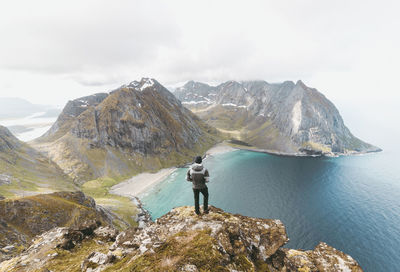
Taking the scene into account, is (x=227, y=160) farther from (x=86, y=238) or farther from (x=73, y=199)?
(x=86, y=238)

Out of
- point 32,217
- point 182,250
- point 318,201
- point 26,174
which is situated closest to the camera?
point 182,250

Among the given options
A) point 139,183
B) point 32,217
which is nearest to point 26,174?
point 139,183

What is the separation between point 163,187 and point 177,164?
61.0 m

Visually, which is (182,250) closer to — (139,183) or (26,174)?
(139,183)

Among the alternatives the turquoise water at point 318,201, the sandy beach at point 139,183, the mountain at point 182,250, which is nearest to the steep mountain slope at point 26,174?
the sandy beach at point 139,183

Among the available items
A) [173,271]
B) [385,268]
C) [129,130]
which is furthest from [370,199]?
[129,130]

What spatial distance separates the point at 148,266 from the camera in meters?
7.74

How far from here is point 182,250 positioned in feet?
27.9

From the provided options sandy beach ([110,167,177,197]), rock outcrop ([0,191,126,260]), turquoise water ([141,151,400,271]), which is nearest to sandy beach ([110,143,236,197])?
sandy beach ([110,167,177,197])

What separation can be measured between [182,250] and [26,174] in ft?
482

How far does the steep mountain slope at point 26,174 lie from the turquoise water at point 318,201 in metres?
55.0

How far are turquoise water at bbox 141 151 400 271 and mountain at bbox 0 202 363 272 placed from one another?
220 ft

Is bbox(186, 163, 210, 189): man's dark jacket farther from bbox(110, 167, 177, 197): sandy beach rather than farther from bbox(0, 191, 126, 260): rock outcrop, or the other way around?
bbox(110, 167, 177, 197): sandy beach

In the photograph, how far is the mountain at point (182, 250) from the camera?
829cm
